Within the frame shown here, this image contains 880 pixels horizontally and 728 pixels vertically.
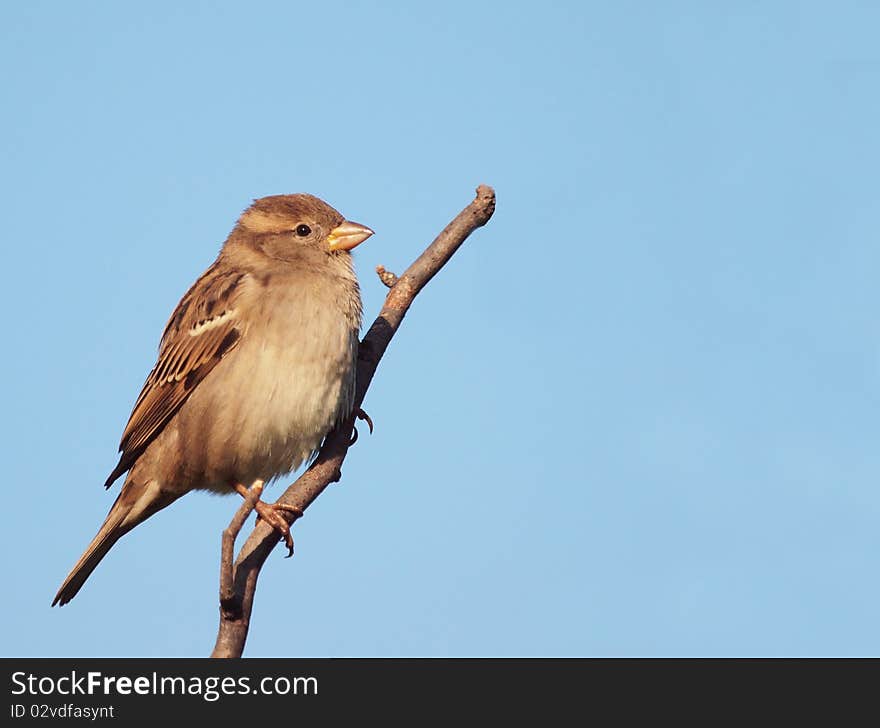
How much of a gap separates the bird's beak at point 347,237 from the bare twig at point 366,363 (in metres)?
0.78

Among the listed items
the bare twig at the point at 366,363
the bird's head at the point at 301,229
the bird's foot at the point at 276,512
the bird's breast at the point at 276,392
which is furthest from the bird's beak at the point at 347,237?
the bird's foot at the point at 276,512

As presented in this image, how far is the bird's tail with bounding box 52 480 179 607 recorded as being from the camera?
24.2ft

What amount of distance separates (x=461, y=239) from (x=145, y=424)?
2608mm

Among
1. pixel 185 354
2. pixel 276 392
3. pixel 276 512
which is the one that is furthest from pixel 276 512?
pixel 185 354

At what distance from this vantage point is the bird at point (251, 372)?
699 cm

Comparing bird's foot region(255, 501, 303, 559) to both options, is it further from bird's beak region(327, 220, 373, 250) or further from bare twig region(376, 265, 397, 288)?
bird's beak region(327, 220, 373, 250)

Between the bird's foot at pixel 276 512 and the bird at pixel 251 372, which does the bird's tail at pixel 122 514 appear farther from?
the bird's foot at pixel 276 512

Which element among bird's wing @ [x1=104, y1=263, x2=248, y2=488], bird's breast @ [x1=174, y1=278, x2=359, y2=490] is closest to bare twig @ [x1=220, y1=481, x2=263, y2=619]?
bird's breast @ [x1=174, y1=278, x2=359, y2=490]

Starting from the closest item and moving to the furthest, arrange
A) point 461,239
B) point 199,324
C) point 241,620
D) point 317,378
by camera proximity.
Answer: point 241,620
point 461,239
point 317,378
point 199,324

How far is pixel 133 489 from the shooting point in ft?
24.4

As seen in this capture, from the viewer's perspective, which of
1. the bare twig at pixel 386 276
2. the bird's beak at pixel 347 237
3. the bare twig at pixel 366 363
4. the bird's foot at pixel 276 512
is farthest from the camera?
the bird's beak at pixel 347 237

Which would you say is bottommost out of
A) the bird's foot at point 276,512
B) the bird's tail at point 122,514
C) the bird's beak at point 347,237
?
the bird's foot at point 276,512
